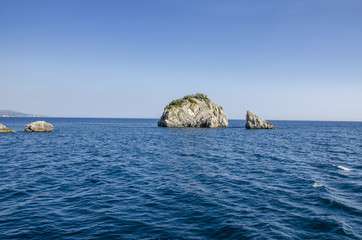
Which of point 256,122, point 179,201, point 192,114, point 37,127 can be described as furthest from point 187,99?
point 179,201

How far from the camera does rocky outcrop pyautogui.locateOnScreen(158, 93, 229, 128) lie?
106938mm

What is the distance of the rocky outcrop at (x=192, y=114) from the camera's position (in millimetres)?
106938

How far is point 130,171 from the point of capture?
23.2 m

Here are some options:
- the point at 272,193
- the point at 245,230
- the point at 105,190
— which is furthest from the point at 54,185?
the point at 272,193

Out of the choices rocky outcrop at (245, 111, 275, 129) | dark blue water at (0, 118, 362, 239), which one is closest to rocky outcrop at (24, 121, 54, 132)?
dark blue water at (0, 118, 362, 239)

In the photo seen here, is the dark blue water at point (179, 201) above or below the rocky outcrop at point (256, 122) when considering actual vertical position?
below

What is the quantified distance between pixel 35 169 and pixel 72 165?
3554mm

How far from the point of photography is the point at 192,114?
110 m

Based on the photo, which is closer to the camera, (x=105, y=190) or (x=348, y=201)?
(x=348, y=201)

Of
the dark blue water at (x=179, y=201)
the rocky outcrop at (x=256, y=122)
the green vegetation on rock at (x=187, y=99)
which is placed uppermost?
the green vegetation on rock at (x=187, y=99)

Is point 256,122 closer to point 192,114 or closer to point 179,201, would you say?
point 192,114

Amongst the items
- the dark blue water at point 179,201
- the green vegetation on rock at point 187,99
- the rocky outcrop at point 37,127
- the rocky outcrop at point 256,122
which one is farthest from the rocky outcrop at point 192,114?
the dark blue water at point 179,201

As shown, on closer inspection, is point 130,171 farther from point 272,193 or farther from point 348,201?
point 348,201

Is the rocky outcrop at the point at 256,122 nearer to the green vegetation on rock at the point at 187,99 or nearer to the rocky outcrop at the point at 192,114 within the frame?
the rocky outcrop at the point at 192,114
